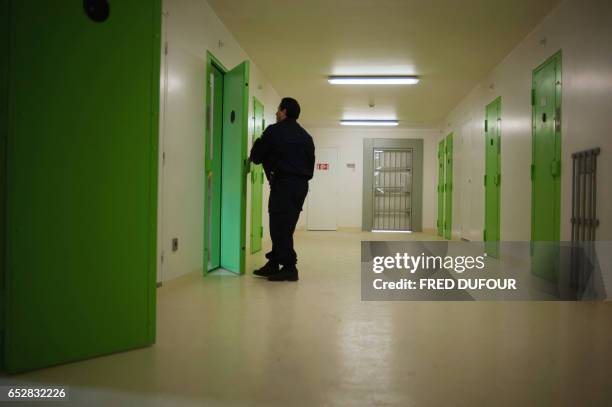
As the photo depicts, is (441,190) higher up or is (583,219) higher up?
(441,190)

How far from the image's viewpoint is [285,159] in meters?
3.75

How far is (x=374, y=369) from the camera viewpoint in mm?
1807

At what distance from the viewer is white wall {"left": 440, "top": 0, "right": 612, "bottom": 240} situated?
3.27 meters

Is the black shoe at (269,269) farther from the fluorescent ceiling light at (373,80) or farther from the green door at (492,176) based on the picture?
the fluorescent ceiling light at (373,80)

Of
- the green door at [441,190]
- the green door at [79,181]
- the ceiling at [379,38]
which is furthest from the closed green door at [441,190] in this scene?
the green door at [79,181]

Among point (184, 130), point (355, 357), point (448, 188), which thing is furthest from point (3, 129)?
point (448, 188)

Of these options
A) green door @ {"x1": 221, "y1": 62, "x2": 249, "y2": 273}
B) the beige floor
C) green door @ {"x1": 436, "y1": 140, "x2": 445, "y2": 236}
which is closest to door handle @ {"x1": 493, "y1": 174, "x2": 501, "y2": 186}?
the beige floor

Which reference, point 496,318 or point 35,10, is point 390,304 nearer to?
point 496,318

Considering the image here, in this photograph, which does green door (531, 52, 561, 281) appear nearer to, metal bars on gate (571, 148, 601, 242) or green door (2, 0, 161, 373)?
metal bars on gate (571, 148, 601, 242)

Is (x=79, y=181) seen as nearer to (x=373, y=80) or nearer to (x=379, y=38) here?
(x=379, y=38)

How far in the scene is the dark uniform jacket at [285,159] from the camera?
12.3 ft

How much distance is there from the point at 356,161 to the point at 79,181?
9855mm

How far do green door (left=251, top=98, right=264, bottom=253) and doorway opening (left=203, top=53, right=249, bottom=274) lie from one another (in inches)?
56.4

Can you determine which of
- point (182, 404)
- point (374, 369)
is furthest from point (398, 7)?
point (182, 404)
